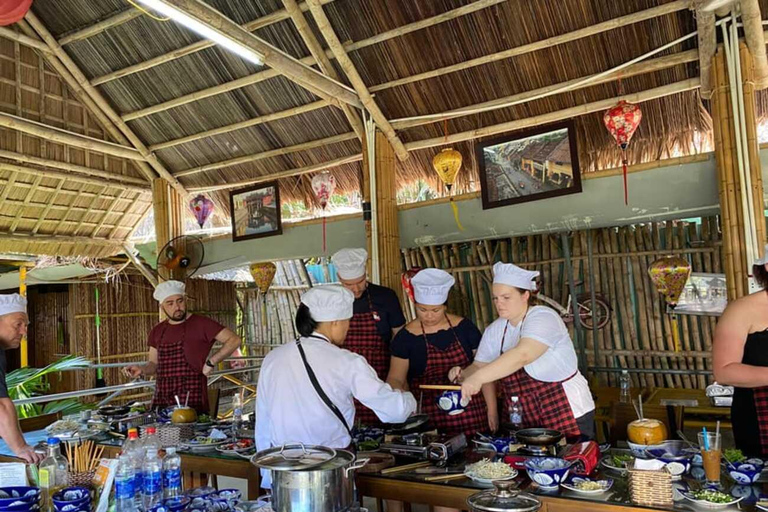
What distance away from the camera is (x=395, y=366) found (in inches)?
140

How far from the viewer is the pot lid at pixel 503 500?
73.4 inches

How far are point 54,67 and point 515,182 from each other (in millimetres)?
5098

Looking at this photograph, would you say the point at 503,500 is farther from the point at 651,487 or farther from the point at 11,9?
the point at 11,9

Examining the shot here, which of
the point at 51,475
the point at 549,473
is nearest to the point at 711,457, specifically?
the point at 549,473

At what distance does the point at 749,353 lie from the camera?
8.14 ft

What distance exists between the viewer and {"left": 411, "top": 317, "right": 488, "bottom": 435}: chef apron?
3219mm

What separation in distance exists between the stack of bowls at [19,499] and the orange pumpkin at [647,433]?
7.41ft

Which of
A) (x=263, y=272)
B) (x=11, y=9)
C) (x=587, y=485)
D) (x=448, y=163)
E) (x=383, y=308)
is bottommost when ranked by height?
(x=587, y=485)

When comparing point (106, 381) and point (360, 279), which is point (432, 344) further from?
point (106, 381)

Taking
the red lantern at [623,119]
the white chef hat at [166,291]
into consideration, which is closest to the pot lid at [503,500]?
the white chef hat at [166,291]

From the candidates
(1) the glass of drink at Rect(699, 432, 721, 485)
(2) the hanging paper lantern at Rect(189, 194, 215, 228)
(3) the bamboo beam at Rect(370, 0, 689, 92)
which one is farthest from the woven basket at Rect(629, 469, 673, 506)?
(2) the hanging paper lantern at Rect(189, 194, 215, 228)

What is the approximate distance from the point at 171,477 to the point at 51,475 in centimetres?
43

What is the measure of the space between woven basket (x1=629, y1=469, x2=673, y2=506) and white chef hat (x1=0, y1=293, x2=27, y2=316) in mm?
2649

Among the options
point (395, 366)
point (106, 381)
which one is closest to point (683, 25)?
point (395, 366)
